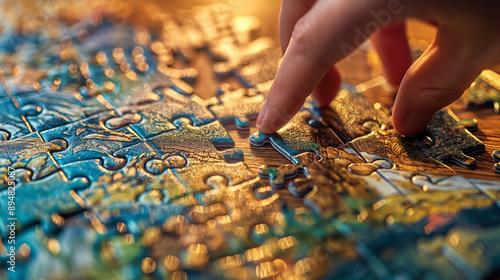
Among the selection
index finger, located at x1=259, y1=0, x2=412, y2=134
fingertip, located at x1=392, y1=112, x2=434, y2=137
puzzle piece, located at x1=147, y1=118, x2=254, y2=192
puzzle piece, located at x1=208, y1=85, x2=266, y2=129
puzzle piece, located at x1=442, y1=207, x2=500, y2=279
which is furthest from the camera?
puzzle piece, located at x1=208, y1=85, x2=266, y2=129

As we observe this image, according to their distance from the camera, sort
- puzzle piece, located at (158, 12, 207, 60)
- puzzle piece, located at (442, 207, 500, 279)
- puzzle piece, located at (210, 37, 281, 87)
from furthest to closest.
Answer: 1. puzzle piece, located at (158, 12, 207, 60)
2. puzzle piece, located at (210, 37, 281, 87)
3. puzzle piece, located at (442, 207, 500, 279)

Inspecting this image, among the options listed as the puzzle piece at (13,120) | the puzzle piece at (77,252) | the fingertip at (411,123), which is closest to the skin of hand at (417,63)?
the fingertip at (411,123)

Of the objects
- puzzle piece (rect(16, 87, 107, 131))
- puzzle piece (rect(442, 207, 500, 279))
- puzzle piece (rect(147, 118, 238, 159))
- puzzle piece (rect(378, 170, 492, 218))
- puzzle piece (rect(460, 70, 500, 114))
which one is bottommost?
puzzle piece (rect(442, 207, 500, 279))

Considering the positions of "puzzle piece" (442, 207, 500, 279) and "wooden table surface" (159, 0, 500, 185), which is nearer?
"puzzle piece" (442, 207, 500, 279)

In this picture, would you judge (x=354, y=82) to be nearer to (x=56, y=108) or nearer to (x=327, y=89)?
(x=327, y=89)

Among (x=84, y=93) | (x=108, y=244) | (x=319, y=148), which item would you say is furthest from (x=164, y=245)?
(x=84, y=93)

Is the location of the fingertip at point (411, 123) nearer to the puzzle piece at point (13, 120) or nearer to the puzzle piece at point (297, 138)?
the puzzle piece at point (297, 138)

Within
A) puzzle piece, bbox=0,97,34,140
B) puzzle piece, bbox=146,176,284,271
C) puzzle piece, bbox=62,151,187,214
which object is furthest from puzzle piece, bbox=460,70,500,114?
puzzle piece, bbox=0,97,34,140

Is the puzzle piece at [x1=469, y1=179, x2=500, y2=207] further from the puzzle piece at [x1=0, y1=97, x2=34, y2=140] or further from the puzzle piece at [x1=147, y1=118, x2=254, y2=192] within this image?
the puzzle piece at [x1=0, y1=97, x2=34, y2=140]
